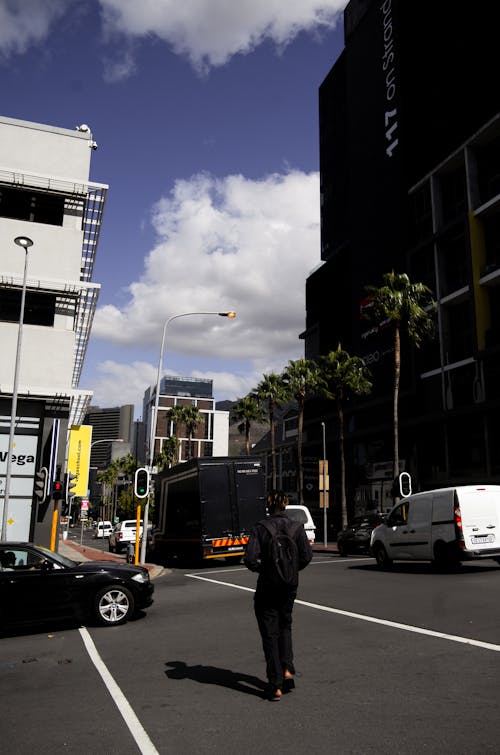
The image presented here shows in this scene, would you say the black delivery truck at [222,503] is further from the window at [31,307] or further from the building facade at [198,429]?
the building facade at [198,429]

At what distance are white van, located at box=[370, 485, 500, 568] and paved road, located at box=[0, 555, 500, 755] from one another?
3.96 metres

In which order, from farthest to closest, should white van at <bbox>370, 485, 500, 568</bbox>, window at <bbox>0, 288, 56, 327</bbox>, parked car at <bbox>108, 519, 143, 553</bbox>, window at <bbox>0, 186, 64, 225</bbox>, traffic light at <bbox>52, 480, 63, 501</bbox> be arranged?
1. parked car at <bbox>108, 519, 143, 553</bbox>
2. window at <bbox>0, 186, 64, 225</bbox>
3. window at <bbox>0, 288, 56, 327</bbox>
4. traffic light at <bbox>52, 480, 63, 501</bbox>
5. white van at <bbox>370, 485, 500, 568</bbox>

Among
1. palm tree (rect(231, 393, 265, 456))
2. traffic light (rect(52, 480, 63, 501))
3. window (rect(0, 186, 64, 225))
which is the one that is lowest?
traffic light (rect(52, 480, 63, 501))

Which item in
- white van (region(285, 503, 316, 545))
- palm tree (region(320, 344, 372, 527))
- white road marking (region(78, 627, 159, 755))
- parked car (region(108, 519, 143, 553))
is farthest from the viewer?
palm tree (region(320, 344, 372, 527))

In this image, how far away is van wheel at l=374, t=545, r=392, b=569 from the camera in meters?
17.2

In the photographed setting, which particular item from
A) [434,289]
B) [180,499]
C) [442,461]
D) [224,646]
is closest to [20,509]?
[180,499]

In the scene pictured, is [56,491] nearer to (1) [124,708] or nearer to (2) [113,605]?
(2) [113,605]

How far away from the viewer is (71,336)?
24.7 meters

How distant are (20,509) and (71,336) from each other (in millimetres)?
6818

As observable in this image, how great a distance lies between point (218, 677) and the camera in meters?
6.14

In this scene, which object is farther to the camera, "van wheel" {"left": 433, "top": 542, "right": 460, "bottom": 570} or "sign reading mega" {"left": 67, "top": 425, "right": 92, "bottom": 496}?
"sign reading mega" {"left": 67, "top": 425, "right": 92, "bottom": 496}

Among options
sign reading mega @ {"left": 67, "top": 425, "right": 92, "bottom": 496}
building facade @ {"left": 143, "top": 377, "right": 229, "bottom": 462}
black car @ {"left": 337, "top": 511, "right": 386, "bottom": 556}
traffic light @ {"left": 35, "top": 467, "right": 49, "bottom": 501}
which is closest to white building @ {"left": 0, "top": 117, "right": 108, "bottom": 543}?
traffic light @ {"left": 35, "top": 467, "right": 49, "bottom": 501}

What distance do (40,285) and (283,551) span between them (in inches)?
822

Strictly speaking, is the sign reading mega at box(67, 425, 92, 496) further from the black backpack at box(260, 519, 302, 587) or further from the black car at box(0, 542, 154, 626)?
the black backpack at box(260, 519, 302, 587)
